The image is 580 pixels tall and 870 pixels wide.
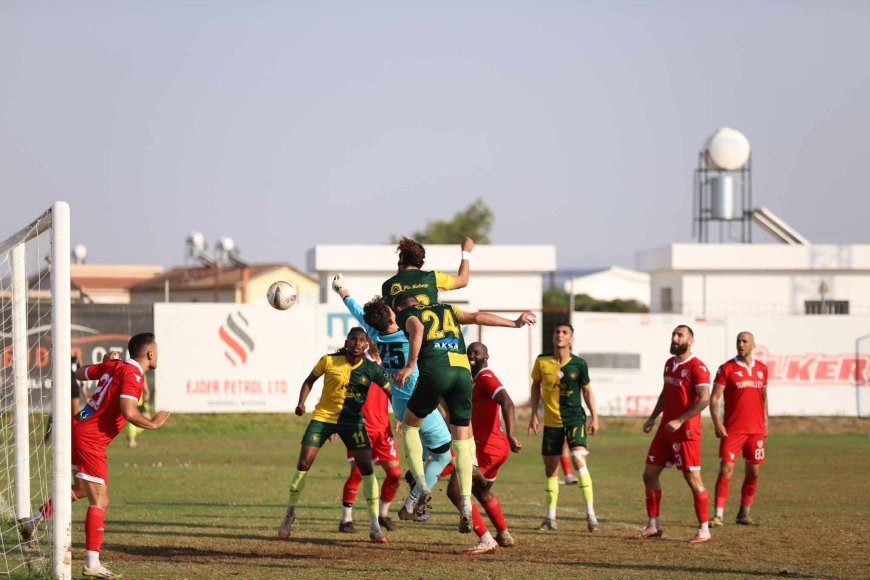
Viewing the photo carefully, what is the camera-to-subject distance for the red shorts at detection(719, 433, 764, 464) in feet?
45.9

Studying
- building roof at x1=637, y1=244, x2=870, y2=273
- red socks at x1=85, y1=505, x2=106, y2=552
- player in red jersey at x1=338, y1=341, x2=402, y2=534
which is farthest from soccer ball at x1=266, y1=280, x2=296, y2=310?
building roof at x1=637, y1=244, x2=870, y2=273

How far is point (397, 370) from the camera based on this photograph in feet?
36.7

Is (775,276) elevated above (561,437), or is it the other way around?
(775,276)

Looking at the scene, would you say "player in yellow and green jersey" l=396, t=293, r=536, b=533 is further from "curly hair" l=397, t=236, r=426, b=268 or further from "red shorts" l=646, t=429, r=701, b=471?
"red shorts" l=646, t=429, r=701, b=471

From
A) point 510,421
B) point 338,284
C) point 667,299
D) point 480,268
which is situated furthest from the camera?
point 667,299

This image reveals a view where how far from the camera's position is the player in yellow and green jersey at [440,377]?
1009 cm

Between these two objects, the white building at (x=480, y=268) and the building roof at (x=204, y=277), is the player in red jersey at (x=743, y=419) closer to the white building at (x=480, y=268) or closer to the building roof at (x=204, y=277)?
the white building at (x=480, y=268)

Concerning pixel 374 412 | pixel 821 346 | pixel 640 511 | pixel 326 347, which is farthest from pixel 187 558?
pixel 821 346

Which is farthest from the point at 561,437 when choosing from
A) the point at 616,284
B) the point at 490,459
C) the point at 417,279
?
the point at 616,284

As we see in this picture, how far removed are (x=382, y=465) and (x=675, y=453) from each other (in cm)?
329

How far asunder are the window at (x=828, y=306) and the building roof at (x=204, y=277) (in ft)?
99.4

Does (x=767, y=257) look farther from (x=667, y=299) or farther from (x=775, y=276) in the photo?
(x=667, y=299)

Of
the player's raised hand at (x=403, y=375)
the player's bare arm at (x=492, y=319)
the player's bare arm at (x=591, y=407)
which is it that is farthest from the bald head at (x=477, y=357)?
the player's raised hand at (x=403, y=375)

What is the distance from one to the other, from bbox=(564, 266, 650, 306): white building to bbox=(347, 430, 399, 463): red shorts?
261 feet
